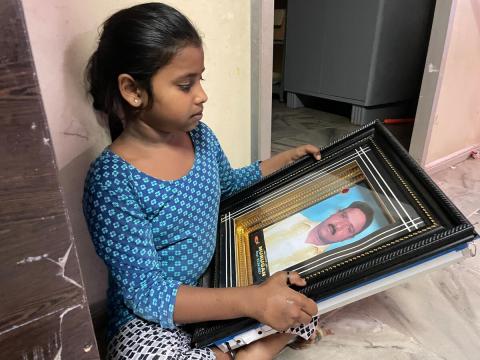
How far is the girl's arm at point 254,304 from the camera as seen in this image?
0.51 meters

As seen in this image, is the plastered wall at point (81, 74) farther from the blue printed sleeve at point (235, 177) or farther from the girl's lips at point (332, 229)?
the girl's lips at point (332, 229)

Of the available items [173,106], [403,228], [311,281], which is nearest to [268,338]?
[311,281]

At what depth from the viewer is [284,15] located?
8.41ft

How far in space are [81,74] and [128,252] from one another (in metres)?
0.32

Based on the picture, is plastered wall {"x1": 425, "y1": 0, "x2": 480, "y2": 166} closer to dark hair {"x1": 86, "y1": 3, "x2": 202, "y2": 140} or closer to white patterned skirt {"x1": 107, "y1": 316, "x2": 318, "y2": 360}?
dark hair {"x1": 86, "y1": 3, "x2": 202, "y2": 140}

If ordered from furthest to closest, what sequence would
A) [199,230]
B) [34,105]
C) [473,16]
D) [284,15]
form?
[284,15] → [473,16] → [199,230] → [34,105]

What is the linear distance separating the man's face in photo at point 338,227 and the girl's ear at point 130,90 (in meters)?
0.35

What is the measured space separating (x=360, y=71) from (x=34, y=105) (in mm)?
2020

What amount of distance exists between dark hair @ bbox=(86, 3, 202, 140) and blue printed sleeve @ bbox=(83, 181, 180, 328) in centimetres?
14

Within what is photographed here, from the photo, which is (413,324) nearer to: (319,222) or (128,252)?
(319,222)

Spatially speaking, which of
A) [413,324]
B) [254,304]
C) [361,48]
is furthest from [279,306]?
[361,48]

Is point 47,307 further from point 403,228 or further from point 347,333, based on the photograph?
point 347,333

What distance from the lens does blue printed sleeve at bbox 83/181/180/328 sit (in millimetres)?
528

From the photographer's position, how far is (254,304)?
0.52 m
